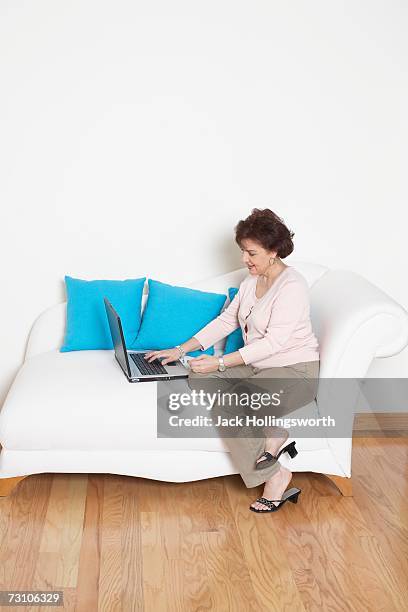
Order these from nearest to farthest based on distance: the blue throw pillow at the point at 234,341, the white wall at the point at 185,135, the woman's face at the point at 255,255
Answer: the woman's face at the point at 255,255
the blue throw pillow at the point at 234,341
the white wall at the point at 185,135

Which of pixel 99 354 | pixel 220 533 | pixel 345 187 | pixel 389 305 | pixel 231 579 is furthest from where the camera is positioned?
pixel 345 187

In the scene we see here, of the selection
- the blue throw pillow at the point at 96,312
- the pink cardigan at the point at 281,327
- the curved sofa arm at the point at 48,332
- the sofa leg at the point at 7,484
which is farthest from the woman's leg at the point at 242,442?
the curved sofa arm at the point at 48,332

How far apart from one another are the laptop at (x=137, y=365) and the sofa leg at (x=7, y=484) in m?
0.60

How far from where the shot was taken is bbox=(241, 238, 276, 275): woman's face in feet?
11.0

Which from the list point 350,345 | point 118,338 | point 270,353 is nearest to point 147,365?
point 118,338

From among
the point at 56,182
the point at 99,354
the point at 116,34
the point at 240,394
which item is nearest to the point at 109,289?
the point at 99,354

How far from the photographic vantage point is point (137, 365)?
11.3 feet

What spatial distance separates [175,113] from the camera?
12.6 ft

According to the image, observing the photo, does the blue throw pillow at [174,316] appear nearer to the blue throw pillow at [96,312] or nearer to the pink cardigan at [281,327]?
the blue throw pillow at [96,312]

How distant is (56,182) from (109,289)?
23.2 inches

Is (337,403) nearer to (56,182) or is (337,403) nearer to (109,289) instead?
(109,289)

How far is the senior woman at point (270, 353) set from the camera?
312 centimetres

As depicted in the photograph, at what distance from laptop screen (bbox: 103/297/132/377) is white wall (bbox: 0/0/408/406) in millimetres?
549

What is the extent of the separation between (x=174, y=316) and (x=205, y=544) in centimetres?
116
